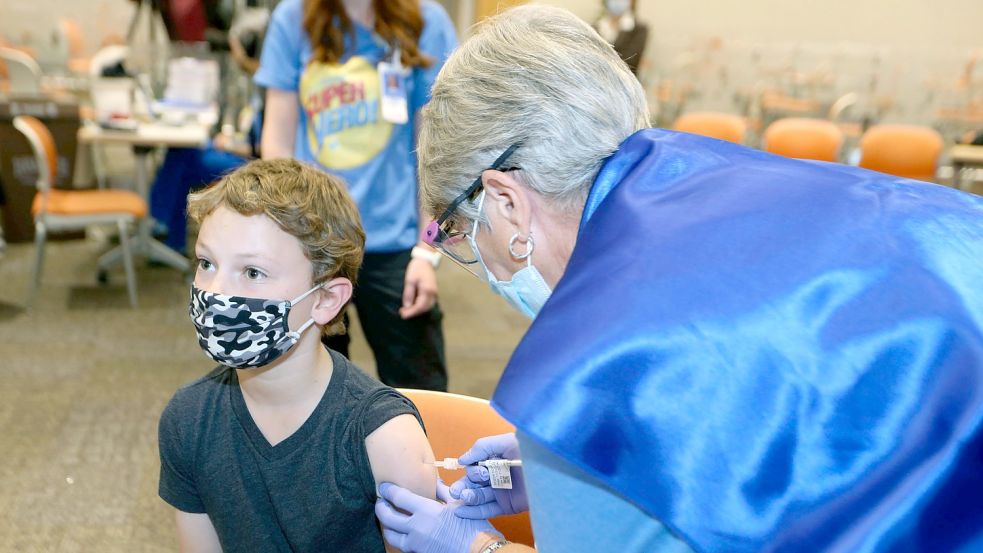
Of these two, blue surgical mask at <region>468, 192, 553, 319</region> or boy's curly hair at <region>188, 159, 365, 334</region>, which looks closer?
blue surgical mask at <region>468, 192, 553, 319</region>

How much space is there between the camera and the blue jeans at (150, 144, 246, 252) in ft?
15.2

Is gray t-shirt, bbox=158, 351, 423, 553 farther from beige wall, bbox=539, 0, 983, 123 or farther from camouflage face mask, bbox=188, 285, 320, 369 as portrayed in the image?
beige wall, bbox=539, 0, 983, 123

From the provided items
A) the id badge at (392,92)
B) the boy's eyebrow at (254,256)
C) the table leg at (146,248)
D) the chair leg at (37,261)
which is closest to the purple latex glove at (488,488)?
the boy's eyebrow at (254,256)

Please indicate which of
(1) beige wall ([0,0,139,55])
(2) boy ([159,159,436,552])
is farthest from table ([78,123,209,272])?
(1) beige wall ([0,0,139,55])

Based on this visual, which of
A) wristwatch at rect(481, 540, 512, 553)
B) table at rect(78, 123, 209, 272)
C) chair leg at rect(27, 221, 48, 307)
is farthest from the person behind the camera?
table at rect(78, 123, 209, 272)

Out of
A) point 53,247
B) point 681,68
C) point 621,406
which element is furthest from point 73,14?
point 621,406

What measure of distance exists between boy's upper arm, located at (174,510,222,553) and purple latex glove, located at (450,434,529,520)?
429 mm

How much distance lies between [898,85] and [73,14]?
803 cm

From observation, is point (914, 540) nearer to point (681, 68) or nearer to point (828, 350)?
point (828, 350)

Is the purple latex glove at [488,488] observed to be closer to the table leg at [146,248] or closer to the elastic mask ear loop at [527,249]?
the elastic mask ear loop at [527,249]

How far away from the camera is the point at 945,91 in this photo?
8.23m

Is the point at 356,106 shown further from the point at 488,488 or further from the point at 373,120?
the point at 488,488

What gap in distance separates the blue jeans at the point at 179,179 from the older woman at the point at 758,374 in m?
3.99

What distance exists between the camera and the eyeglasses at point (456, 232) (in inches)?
→ 38.0
